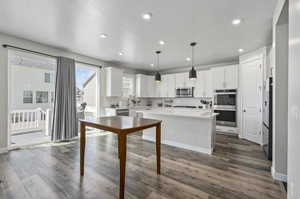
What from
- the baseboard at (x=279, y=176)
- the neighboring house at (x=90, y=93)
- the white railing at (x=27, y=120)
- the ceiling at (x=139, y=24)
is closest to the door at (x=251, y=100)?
the ceiling at (x=139, y=24)

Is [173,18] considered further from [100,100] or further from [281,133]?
[100,100]

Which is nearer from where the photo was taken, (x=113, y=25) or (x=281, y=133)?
(x=281, y=133)

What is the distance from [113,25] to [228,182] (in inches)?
127

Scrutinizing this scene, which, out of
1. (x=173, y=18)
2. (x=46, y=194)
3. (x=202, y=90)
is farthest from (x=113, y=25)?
(x=202, y=90)

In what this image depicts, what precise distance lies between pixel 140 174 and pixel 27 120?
485 cm

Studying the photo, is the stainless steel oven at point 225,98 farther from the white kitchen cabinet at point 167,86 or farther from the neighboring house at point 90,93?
the neighboring house at point 90,93

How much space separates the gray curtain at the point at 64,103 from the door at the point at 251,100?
16.5ft

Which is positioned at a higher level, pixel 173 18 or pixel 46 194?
pixel 173 18

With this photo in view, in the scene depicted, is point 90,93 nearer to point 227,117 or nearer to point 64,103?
point 64,103

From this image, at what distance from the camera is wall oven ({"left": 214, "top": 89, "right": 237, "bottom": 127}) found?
461 cm

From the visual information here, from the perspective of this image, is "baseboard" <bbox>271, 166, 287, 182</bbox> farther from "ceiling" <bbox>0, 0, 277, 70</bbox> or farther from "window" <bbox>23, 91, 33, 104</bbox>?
"window" <bbox>23, 91, 33, 104</bbox>

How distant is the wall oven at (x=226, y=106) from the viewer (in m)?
4.61

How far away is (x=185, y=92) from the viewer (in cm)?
584

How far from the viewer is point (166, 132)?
153 inches
